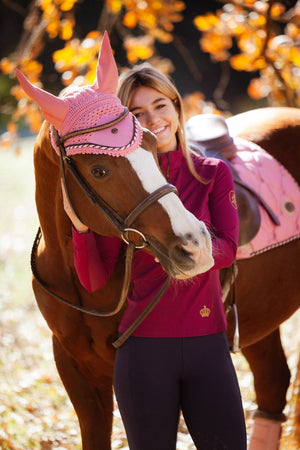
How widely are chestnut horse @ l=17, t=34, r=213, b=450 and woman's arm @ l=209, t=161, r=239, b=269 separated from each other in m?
0.21

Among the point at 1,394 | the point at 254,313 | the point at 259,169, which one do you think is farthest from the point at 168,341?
the point at 1,394

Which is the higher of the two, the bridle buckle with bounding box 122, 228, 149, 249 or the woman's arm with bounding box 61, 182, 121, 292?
the bridle buckle with bounding box 122, 228, 149, 249

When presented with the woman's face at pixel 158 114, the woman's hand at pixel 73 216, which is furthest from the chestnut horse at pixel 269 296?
the woman's hand at pixel 73 216

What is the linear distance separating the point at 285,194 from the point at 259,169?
0.22 m

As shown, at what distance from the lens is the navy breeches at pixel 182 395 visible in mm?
1813

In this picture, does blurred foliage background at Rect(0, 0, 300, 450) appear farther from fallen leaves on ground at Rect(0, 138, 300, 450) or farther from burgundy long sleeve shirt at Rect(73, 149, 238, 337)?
burgundy long sleeve shirt at Rect(73, 149, 238, 337)

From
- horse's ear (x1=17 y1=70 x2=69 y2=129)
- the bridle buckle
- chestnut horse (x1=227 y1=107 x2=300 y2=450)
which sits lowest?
chestnut horse (x1=227 y1=107 x2=300 y2=450)

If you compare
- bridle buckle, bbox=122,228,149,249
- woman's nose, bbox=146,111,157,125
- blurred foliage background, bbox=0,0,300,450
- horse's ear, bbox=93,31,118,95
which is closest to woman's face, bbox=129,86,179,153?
woman's nose, bbox=146,111,157,125

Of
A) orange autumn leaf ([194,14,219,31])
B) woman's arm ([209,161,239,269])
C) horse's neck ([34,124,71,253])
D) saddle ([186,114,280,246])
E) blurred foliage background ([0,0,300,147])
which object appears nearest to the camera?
woman's arm ([209,161,239,269])

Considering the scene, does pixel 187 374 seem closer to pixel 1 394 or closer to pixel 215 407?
pixel 215 407

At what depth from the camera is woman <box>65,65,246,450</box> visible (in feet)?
6.00

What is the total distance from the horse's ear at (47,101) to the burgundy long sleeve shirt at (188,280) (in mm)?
445

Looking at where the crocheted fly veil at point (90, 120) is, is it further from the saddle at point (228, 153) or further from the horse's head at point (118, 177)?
the saddle at point (228, 153)

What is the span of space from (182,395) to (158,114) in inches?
42.0
